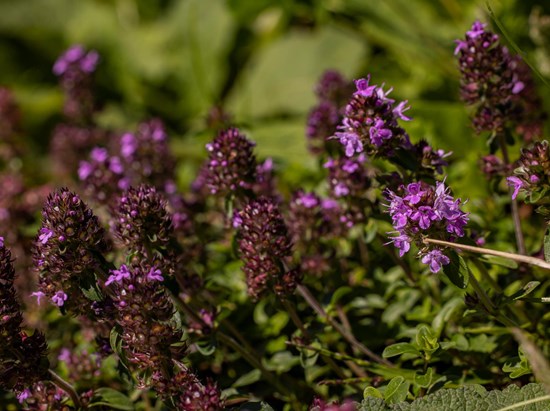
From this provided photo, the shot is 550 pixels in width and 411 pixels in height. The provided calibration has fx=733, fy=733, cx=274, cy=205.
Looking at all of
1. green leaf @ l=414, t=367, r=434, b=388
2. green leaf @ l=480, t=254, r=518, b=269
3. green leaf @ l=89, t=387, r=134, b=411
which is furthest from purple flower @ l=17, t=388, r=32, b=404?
green leaf @ l=480, t=254, r=518, b=269

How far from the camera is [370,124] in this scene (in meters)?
2.00

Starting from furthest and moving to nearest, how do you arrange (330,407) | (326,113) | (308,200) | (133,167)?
→ (133,167) < (326,113) < (308,200) < (330,407)

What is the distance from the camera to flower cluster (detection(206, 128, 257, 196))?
244 cm

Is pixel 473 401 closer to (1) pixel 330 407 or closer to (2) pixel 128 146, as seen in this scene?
(1) pixel 330 407

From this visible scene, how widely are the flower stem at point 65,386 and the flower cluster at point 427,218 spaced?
1076 millimetres

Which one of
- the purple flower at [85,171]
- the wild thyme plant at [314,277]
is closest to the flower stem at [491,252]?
the wild thyme plant at [314,277]

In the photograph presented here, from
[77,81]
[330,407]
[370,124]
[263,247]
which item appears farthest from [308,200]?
[77,81]

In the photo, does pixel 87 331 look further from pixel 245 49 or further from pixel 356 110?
pixel 245 49

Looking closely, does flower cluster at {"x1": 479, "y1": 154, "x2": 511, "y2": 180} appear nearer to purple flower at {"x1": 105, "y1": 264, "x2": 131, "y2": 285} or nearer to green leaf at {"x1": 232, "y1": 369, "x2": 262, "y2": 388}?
green leaf at {"x1": 232, "y1": 369, "x2": 262, "y2": 388}

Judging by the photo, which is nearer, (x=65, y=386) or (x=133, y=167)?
(x=65, y=386)

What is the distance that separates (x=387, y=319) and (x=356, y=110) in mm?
910

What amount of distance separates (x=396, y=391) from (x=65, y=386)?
0.98m

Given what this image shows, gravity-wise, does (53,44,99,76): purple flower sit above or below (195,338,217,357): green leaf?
above

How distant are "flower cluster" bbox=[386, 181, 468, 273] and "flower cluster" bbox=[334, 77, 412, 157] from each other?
0.16 meters
